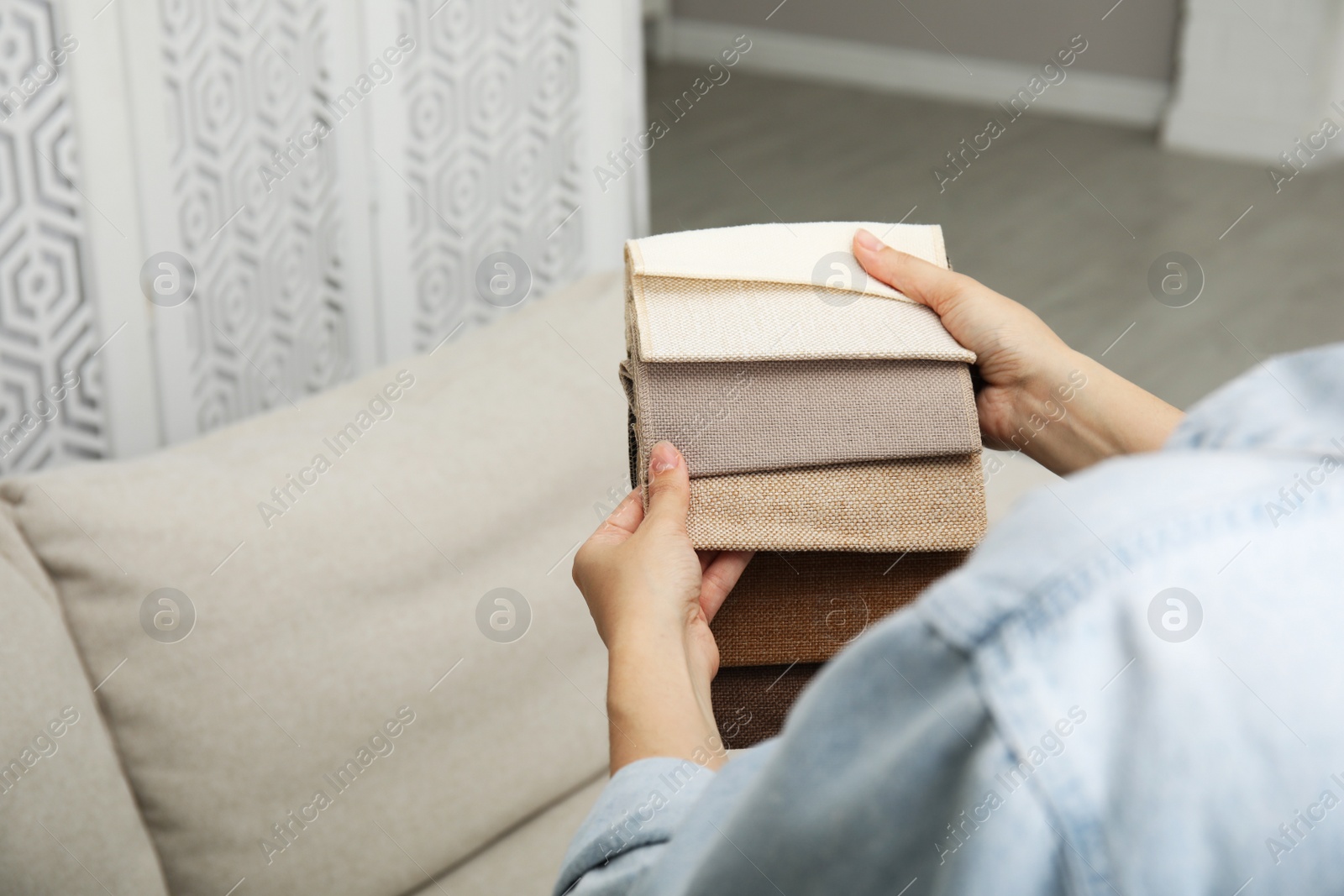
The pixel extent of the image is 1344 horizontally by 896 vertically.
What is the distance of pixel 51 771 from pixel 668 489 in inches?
24.4

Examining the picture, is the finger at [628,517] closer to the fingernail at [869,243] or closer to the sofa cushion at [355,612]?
the fingernail at [869,243]

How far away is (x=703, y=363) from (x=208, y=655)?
614 millimetres

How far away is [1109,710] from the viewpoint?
320mm

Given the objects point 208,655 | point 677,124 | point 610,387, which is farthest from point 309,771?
point 677,124

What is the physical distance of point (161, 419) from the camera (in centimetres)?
169

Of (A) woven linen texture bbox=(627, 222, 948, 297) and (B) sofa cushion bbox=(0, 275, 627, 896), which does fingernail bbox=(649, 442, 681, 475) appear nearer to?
(A) woven linen texture bbox=(627, 222, 948, 297)

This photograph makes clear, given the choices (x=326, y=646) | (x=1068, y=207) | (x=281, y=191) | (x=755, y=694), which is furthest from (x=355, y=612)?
(x=1068, y=207)

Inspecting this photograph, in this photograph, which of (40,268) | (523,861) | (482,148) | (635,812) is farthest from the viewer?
(482,148)

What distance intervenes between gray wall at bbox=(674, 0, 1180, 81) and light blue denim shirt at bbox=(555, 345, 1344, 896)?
4640 mm

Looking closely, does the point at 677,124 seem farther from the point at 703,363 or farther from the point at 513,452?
the point at 703,363

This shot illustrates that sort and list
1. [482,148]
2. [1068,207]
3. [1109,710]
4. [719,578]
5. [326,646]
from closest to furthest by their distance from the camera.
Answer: [1109,710], [719,578], [326,646], [482,148], [1068,207]

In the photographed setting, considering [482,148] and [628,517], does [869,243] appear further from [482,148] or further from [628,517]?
[482,148]

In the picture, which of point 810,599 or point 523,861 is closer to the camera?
point 810,599

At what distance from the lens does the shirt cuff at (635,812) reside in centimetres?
53
